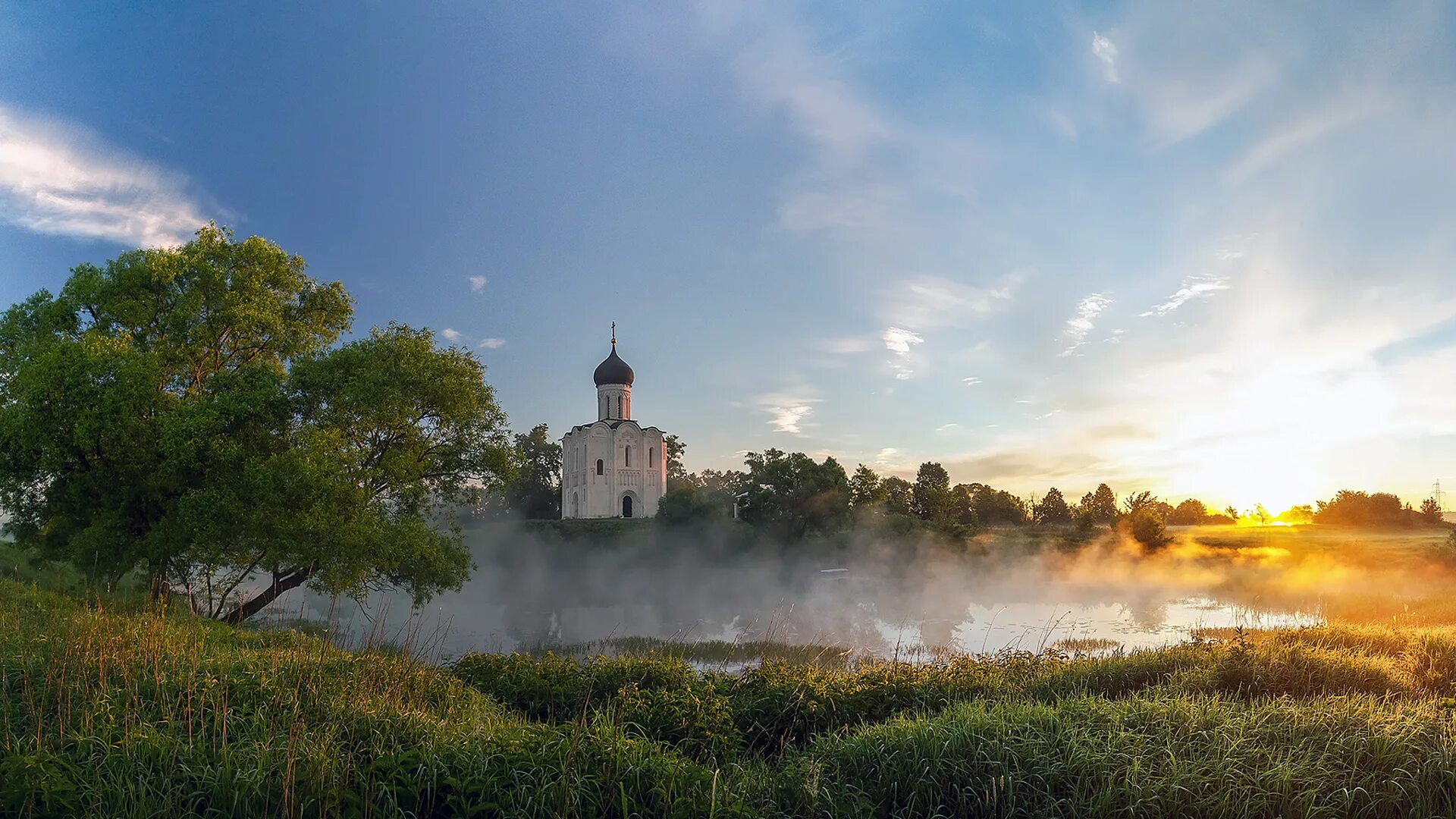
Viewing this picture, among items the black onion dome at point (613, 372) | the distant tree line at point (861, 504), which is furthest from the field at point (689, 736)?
the black onion dome at point (613, 372)

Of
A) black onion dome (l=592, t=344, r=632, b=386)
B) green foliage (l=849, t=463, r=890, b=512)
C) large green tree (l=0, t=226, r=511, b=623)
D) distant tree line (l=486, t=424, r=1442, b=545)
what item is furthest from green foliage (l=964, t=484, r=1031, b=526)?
large green tree (l=0, t=226, r=511, b=623)

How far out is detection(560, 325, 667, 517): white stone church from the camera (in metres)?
54.6

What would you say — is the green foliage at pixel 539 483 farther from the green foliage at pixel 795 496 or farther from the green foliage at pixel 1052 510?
the green foliage at pixel 1052 510

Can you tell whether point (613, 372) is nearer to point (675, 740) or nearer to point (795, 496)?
point (795, 496)

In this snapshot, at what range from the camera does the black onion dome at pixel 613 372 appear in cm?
5556

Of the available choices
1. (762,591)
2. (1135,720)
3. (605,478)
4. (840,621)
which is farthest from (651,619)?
(605,478)

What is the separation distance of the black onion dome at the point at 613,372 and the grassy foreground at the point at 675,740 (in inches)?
1851

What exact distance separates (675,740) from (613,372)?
49.8 m

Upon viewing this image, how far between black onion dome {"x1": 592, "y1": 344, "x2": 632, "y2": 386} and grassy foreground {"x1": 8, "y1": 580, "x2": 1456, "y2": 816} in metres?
47.0

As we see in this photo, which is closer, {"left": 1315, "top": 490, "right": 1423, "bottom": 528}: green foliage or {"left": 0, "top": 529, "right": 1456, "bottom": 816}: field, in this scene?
{"left": 0, "top": 529, "right": 1456, "bottom": 816}: field

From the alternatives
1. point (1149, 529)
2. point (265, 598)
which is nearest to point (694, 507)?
point (1149, 529)

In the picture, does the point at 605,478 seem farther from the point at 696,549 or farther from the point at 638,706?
the point at 638,706

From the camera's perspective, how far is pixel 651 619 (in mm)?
24344

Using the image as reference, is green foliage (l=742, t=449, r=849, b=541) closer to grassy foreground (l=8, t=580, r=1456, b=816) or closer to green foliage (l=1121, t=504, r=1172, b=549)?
green foliage (l=1121, t=504, r=1172, b=549)
